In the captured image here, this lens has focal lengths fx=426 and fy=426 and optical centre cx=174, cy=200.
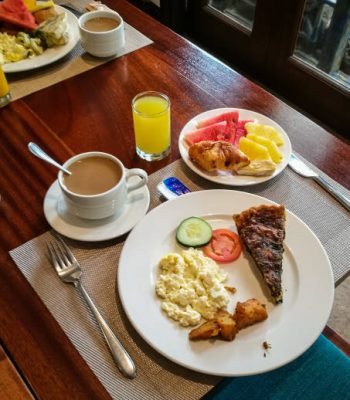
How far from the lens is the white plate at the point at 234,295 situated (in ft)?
2.75

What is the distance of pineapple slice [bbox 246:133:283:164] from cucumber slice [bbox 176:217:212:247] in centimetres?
32

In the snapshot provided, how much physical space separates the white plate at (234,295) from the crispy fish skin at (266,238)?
3 cm

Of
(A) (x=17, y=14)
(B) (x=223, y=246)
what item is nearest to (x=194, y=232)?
(B) (x=223, y=246)

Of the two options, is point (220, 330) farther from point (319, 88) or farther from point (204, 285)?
point (319, 88)

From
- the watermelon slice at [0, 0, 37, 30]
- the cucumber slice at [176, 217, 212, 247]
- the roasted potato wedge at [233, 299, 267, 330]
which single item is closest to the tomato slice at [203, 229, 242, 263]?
the cucumber slice at [176, 217, 212, 247]

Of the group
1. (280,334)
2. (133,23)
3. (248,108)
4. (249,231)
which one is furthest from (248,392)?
(133,23)

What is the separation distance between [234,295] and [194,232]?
0.18 m

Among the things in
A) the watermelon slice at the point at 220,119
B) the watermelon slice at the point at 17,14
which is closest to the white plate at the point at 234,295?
the watermelon slice at the point at 220,119

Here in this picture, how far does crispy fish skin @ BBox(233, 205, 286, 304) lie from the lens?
3.10 feet

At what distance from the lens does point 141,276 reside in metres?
0.96

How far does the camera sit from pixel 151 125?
3.97 feet

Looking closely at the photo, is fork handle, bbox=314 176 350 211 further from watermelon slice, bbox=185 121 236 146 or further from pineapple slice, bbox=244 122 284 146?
watermelon slice, bbox=185 121 236 146

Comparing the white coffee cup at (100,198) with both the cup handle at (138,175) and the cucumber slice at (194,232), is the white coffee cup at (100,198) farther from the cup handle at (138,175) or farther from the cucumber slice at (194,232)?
the cucumber slice at (194,232)

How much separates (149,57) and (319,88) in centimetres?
143
